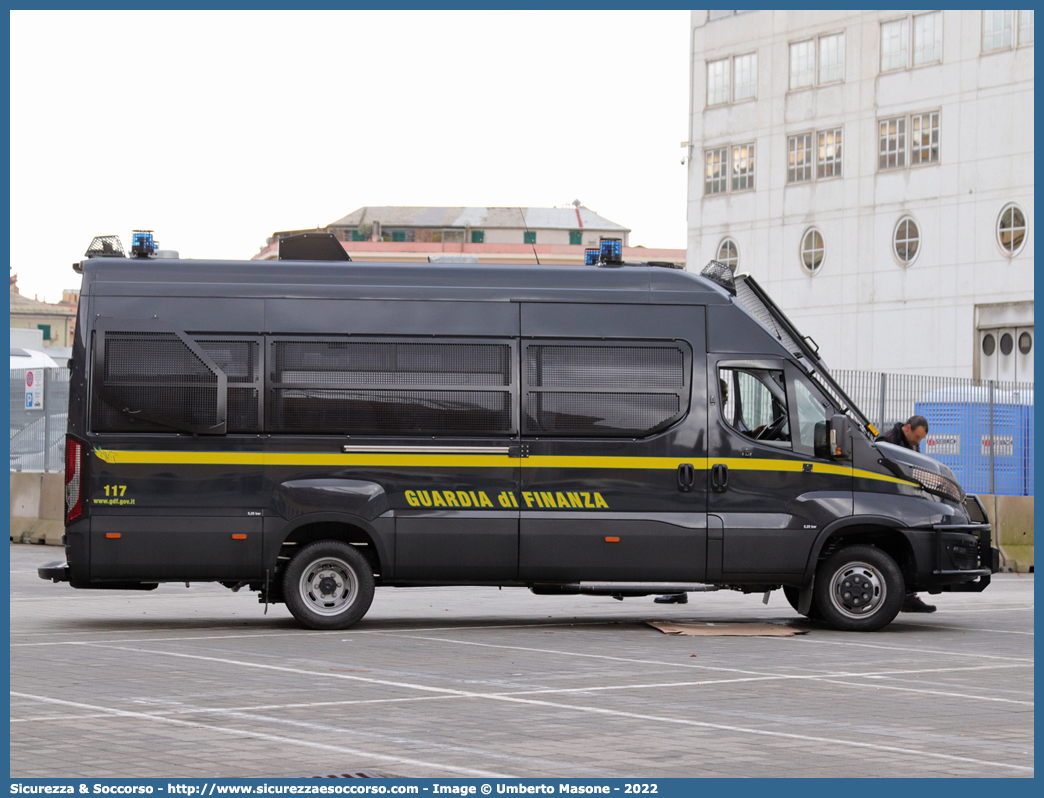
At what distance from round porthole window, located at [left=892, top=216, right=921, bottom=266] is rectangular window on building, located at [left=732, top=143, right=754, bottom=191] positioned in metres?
7.23

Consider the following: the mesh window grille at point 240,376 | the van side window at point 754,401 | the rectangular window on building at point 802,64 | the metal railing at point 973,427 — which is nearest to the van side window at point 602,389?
the van side window at point 754,401

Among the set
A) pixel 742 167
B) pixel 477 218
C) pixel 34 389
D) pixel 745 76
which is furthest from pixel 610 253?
pixel 477 218

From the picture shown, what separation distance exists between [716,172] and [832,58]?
6737 mm

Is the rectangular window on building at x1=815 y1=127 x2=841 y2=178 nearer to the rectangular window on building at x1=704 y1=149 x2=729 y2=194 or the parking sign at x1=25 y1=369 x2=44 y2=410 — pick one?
the rectangular window on building at x1=704 y1=149 x2=729 y2=194

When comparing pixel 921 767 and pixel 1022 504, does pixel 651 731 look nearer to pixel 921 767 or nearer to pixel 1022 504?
pixel 921 767

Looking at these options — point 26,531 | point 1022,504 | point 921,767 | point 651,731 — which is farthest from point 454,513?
point 26,531

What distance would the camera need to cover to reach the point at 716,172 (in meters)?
64.1

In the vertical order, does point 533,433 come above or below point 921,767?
above

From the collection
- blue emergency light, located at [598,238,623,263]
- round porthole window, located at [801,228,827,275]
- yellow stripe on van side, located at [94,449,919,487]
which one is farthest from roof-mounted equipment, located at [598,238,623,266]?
round porthole window, located at [801,228,827,275]

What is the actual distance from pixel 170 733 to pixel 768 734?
2.97 m

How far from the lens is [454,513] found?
13.2 meters

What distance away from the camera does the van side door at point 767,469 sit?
13383mm

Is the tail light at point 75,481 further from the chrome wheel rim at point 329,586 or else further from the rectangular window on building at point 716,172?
the rectangular window on building at point 716,172

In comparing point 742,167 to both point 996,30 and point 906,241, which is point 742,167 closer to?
point 906,241
